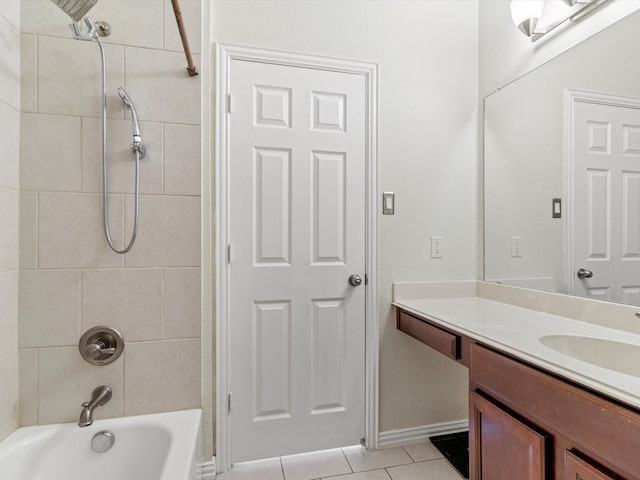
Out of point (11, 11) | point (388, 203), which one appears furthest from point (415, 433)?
point (11, 11)

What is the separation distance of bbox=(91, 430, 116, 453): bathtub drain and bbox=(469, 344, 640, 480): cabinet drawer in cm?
139

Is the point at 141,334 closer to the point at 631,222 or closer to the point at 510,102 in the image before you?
the point at 631,222

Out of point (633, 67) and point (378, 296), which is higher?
point (633, 67)

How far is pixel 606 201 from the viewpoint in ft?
4.54

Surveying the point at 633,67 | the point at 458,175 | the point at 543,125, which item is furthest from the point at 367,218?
the point at 633,67

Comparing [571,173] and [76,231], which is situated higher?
[571,173]

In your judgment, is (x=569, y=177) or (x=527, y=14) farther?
(x=527, y=14)

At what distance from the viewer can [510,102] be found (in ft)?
6.12

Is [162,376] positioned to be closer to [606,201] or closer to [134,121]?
[134,121]

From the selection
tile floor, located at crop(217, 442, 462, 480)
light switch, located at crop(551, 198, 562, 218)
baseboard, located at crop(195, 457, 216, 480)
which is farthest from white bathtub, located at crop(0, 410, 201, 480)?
light switch, located at crop(551, 198, 562, 218)

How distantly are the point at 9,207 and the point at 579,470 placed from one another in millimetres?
1938

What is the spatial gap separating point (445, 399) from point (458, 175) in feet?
4.42

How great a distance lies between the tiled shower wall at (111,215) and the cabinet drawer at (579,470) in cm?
128

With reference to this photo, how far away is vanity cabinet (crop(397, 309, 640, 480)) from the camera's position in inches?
31.2
